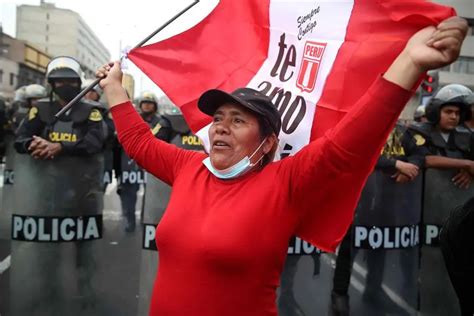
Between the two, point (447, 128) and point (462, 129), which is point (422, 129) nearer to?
point (447, 128)

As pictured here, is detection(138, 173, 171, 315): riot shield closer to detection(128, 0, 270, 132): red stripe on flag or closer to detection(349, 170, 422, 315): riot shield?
detection(128, 0, 270, 132): red stripe on flag

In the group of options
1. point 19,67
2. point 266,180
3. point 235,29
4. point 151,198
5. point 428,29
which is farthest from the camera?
point 19,67

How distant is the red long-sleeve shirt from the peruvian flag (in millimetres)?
409

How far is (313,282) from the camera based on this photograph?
3904mm

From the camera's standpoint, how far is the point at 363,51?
216 centimetres

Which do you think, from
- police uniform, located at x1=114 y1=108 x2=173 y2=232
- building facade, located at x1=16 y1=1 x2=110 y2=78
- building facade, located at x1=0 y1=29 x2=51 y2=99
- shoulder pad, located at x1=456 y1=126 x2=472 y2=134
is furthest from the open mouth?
building facade, located at x1=16 y1=1 x2=110 y2=78

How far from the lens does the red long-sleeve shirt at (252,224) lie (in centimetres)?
183

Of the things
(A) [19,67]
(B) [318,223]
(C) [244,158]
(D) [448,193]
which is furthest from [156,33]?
(A) [19,67]

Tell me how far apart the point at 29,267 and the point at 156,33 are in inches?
A: 87.3

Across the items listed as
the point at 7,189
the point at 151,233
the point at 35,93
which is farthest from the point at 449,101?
the point at 35,93

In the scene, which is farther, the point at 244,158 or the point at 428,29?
the point at 244,158

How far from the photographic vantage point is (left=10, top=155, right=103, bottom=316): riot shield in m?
3.86

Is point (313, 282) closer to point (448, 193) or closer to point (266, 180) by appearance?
point (448, 193)

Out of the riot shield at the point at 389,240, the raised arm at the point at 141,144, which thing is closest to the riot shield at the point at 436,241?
the riot shield at the point at 389,240
